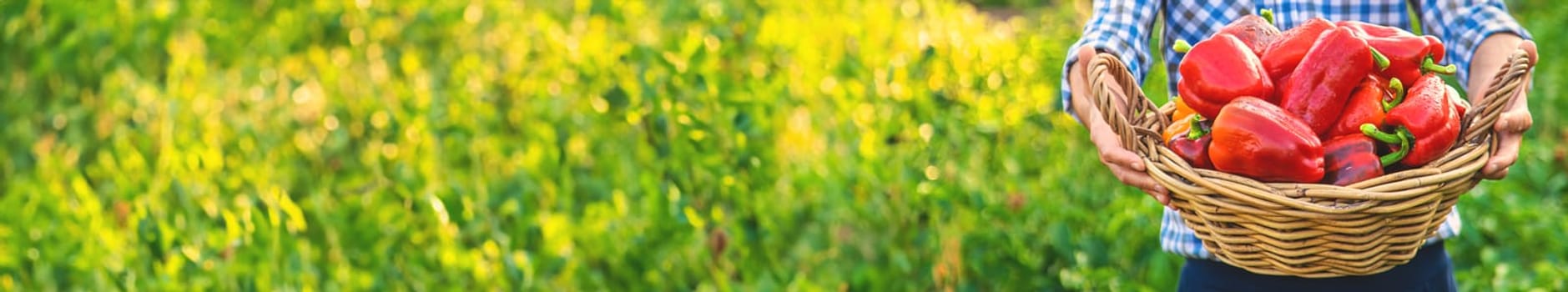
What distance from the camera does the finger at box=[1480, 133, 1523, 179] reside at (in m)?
1.53

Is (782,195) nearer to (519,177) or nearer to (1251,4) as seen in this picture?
(519,177)

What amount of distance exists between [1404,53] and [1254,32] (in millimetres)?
156

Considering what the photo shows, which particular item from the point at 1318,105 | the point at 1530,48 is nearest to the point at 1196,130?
the point at 1318,105

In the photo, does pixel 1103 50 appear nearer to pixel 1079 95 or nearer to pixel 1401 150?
pixel 1079 95

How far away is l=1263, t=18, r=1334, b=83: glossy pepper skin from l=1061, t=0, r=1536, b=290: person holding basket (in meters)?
0.02

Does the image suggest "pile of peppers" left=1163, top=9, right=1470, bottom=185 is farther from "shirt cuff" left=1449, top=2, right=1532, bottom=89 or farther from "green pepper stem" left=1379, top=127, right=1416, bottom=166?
"shirt cuff" left=1449, top=2, right=1532, bottom=89

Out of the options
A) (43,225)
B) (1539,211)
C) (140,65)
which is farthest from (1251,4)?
(140,65)

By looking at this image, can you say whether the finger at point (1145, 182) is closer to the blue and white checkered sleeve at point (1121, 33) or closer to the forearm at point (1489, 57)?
the blue and white checkered sleeve at point (1121, 33)

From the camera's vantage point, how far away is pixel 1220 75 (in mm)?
1555

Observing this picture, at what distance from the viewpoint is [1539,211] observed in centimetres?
252

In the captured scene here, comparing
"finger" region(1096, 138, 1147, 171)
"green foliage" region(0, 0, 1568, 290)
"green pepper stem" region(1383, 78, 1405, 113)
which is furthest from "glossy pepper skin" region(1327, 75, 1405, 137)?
"green foliage" region(0, 0, 1568, 290)

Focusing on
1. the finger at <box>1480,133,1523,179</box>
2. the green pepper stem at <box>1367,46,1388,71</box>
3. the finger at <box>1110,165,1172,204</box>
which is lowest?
the finger at <box>1110,165,1172,204</box>

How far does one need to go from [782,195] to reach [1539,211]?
1.34 meters

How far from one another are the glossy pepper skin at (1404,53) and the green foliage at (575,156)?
831 mm
